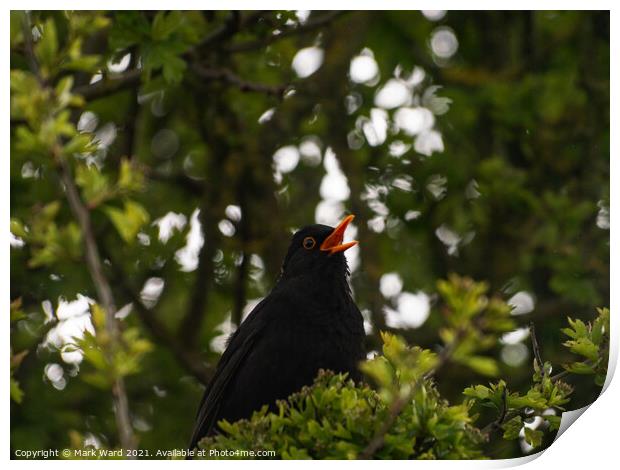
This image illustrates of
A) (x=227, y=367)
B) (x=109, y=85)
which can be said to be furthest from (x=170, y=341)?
(x=109, y=85)

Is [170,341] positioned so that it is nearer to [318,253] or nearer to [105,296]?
[318,253]

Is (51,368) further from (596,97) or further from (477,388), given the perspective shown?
(596,97)

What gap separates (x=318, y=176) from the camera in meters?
4.94

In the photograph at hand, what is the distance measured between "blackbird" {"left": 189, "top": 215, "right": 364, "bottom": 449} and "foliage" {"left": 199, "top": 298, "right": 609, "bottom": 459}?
0.71 meters

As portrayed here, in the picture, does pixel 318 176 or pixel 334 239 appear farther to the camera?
pixel 318 176

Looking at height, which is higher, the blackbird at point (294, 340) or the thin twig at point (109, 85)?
the thin twig at point (109, 85)

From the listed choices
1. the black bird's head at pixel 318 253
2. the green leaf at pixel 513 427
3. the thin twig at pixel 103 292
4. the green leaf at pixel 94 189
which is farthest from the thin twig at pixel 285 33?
the thin twig at pixel 103 292

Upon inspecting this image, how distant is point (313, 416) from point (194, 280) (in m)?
2.22

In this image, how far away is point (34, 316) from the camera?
153 inches

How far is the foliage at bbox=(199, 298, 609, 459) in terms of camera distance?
2.15 meters

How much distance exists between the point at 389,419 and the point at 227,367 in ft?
5.89

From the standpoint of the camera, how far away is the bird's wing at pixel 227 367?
3.68 m

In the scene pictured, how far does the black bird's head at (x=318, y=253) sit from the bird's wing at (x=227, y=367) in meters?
0.23

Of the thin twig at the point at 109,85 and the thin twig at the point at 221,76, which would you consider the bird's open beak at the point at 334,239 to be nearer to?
the thin twig at the point at 221,76
